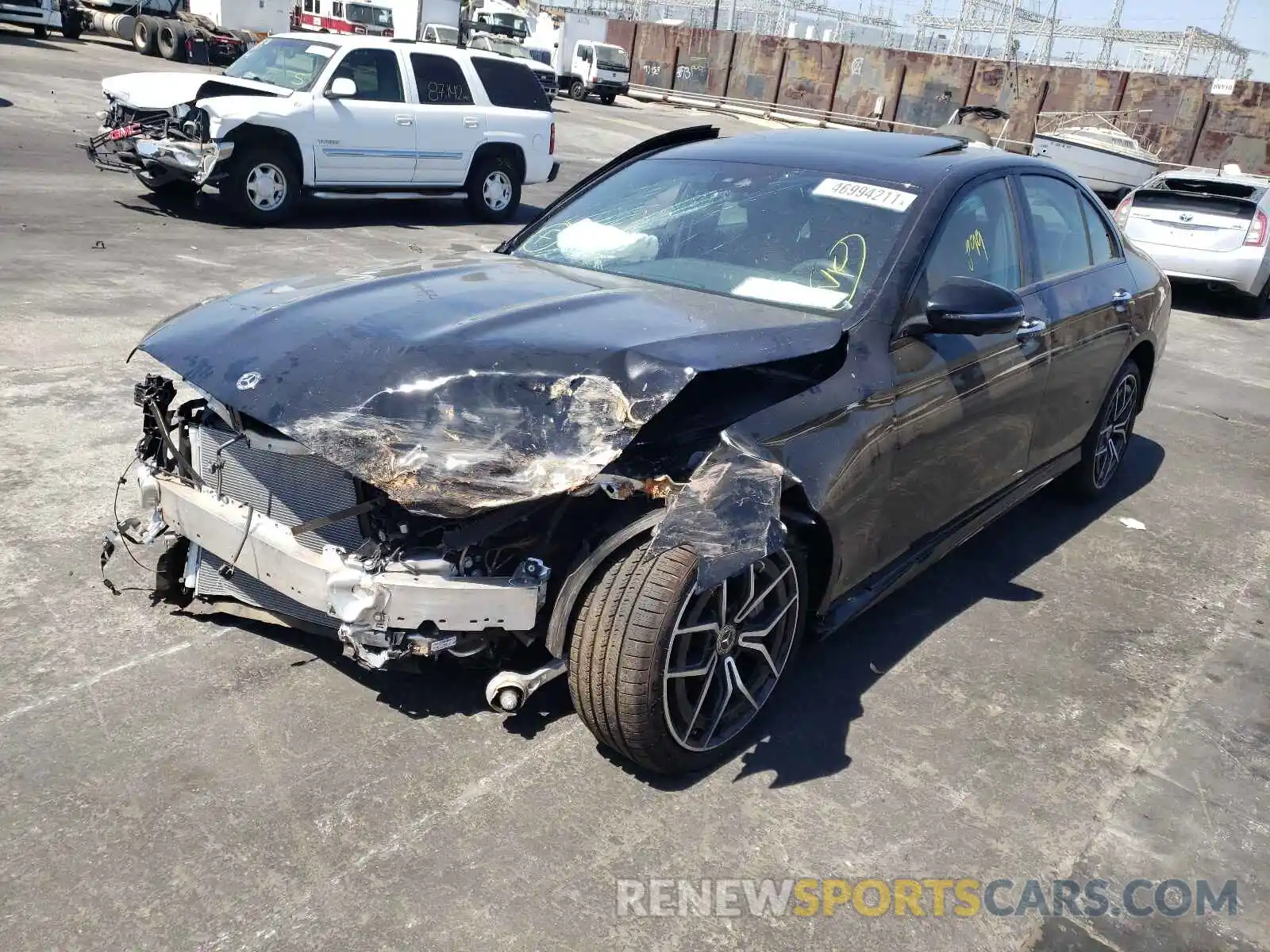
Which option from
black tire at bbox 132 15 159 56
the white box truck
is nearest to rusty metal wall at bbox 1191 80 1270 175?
the white box truck

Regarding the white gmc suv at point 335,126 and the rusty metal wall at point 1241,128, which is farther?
the rusty metal wall at point 1241,128

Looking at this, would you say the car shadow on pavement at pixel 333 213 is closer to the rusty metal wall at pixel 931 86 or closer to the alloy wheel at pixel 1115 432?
the alloy wheel at pixel 1115 432

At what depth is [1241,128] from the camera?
28266 mm

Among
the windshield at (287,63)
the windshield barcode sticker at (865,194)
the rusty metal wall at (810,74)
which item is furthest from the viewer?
the rusty metal wall at (810,74)

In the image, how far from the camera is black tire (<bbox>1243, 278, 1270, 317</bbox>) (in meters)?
13.0

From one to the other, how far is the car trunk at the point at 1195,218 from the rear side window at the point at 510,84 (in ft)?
24.1

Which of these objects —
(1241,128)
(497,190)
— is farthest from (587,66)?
(497,190)

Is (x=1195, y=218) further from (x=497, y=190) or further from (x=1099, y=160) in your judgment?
(x=1099, y=160)

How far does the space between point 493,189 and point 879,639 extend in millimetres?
10387

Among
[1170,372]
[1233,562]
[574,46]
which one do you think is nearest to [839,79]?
[574,46]

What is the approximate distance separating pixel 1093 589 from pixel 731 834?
2.66 meters

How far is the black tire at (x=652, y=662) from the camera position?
2.89 metres

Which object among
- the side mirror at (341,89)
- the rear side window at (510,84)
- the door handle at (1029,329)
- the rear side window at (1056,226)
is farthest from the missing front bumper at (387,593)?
the rear side window at (510,84)

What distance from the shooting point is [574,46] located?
127ft
